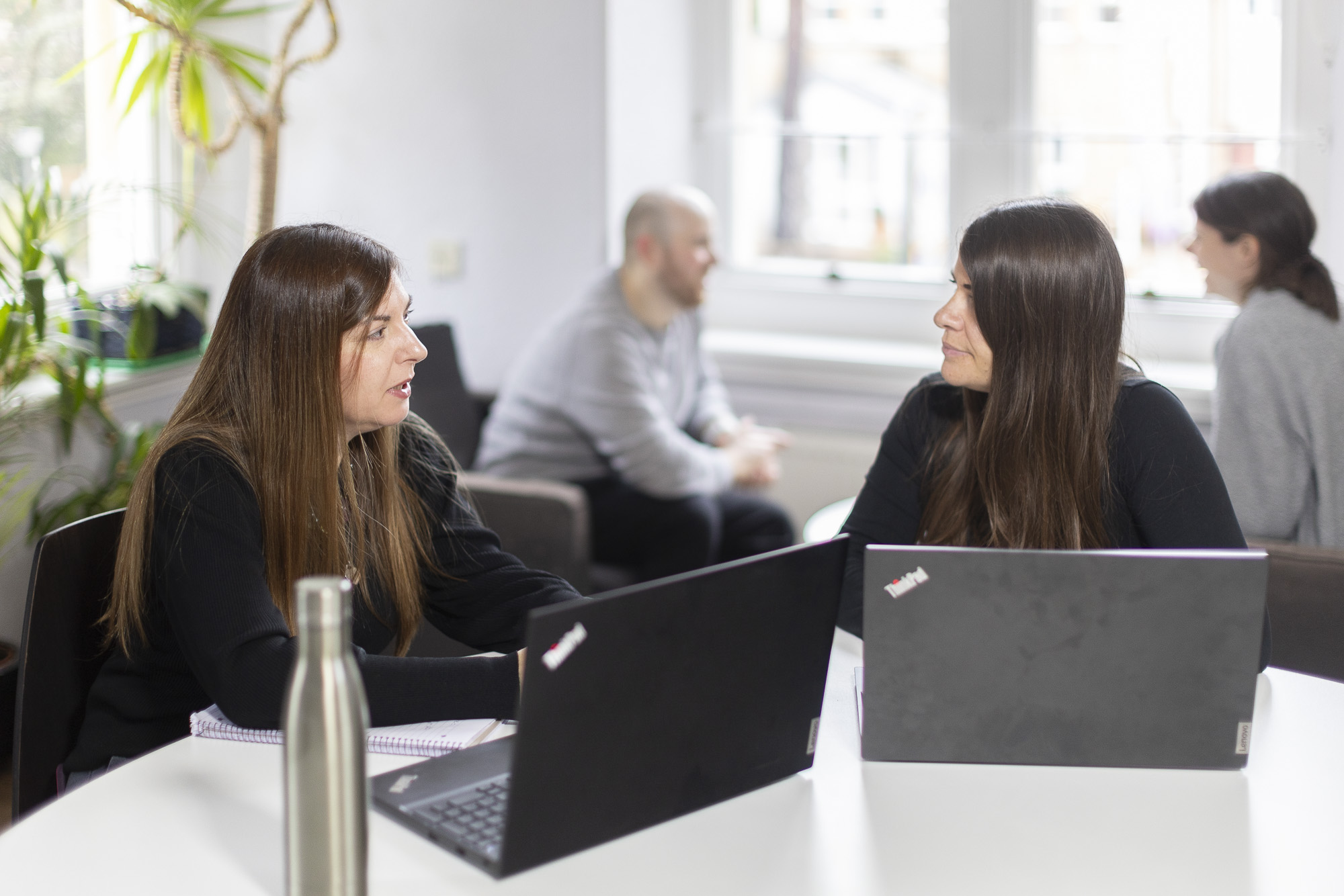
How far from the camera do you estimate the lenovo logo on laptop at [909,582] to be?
1085 millimetres

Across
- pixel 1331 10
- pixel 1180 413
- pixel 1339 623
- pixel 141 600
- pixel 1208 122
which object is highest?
pixel 1331 10

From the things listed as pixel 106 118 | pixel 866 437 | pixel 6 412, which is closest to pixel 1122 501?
pixel 866 437

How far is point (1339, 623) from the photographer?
179cm

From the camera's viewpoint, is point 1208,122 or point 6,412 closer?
point 6,412

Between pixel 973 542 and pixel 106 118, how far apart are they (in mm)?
2506

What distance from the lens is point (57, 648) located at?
54.0 inches

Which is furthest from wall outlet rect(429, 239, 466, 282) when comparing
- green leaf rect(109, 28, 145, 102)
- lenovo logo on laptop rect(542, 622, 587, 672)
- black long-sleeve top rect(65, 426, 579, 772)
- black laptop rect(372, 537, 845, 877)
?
lenovo logo on laptop rect(542, 622, 587, 672)

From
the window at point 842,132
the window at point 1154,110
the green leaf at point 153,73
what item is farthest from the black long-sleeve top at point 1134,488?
the window at point 842,132

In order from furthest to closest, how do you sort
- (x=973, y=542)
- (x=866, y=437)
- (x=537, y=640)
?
(x=866, y=437), (x=973, y=542), (x=537, y=640)

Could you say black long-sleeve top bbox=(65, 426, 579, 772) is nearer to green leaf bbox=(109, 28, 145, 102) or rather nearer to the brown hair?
the brown hair

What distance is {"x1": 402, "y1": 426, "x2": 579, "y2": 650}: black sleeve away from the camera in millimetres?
1573

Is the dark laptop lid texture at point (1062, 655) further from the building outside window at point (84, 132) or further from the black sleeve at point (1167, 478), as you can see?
the building outside window at point (84, 132)

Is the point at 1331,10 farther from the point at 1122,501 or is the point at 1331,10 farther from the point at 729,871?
the point at 729,871

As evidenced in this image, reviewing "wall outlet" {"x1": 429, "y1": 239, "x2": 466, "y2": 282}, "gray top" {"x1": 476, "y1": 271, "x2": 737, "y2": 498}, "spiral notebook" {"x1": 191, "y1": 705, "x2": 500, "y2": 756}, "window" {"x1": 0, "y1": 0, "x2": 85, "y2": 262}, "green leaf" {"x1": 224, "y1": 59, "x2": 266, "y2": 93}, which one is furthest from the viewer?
"wall outlet" {"x1": 429, "y1": 239, "x2": 466, "y2": 282}
